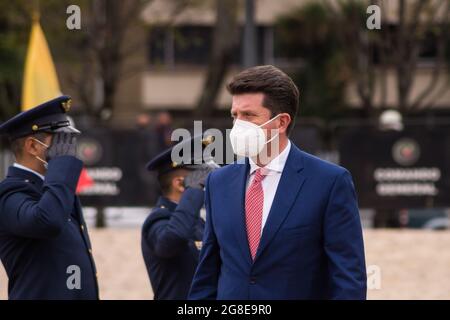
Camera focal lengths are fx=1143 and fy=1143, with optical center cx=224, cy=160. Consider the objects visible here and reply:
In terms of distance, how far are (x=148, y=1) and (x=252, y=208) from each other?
2085cm

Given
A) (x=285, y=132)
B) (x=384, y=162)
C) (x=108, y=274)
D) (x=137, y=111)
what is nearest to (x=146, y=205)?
(x=384, y=162)

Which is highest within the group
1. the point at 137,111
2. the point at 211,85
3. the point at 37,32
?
the point at 37,32

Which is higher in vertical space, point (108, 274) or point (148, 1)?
point (148, 1)

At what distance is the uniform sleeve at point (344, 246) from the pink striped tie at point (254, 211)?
27cm

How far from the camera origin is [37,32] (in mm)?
16266

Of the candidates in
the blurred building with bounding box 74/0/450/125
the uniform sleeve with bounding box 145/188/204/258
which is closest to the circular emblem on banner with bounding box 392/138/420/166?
the uniform sleeve with bounding box 145/188/204/258

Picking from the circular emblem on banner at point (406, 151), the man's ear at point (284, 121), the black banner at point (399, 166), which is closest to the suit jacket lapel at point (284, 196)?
the man's ear at point (284, 121)

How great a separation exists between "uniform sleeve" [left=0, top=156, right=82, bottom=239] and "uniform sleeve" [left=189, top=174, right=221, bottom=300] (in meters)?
1.03

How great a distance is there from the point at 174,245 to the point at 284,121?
5.50 ft

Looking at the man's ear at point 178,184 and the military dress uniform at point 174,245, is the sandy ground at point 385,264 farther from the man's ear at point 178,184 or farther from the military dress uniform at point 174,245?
the military dress uniform at point 174,245

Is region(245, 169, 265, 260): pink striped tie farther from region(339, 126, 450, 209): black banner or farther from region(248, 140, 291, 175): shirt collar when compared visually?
region(339, 126, 450, 209): black banner

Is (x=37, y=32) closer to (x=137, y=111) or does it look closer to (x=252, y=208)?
(x=252, y=208)

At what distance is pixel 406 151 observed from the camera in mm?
18938
